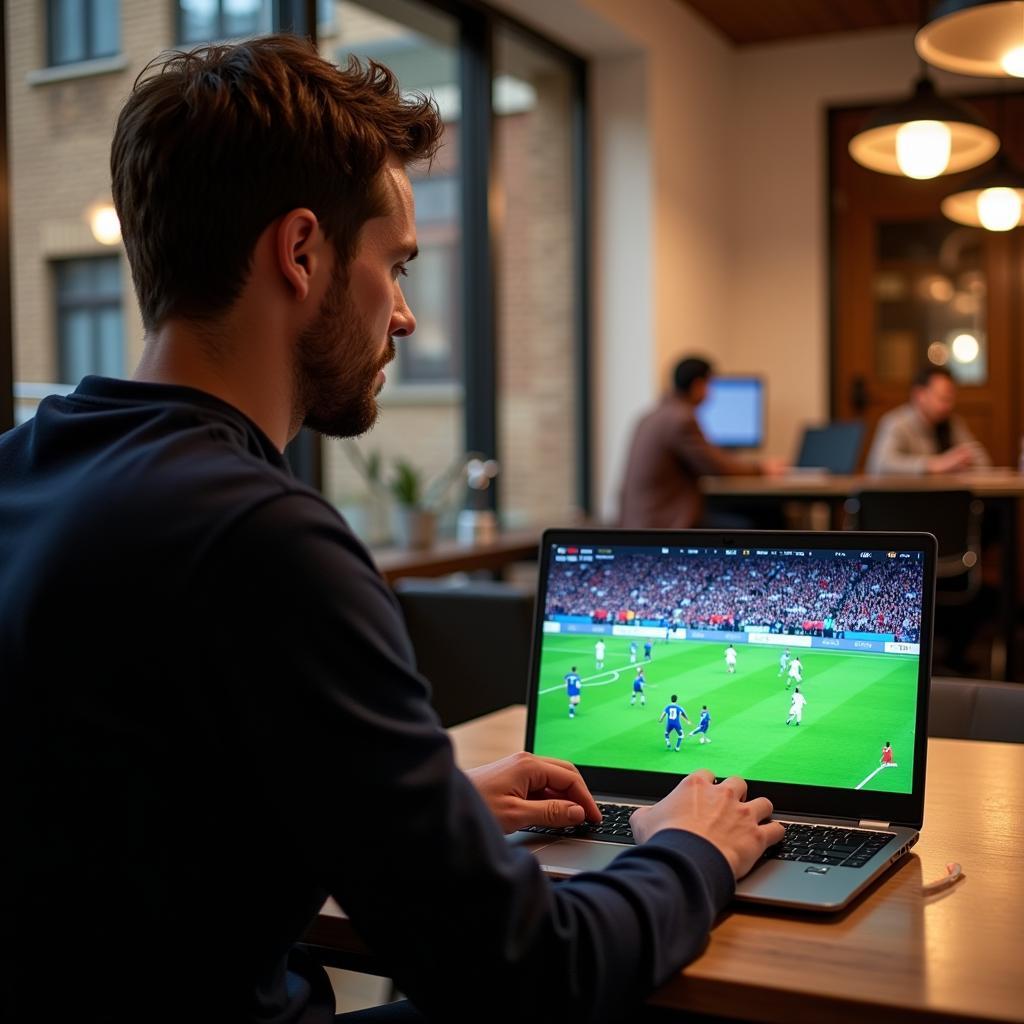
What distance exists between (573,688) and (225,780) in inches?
24.3

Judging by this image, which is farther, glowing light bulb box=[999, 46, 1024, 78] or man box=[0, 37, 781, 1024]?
glowing light bulb box=[999, 46, 1024, 78]

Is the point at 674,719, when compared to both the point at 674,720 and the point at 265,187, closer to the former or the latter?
the point at 674,720

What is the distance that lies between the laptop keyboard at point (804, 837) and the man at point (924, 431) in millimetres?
5466

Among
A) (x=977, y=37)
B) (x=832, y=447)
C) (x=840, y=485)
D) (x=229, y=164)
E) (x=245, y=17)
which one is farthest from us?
(x=832, y=447)

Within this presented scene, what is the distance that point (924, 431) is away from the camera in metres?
6.69

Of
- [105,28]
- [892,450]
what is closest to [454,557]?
[105,28]

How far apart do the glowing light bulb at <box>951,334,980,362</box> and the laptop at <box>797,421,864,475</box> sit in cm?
93

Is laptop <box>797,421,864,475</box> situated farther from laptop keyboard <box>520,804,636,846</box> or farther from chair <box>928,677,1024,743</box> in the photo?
laptop keyboard <box>520,804,636,846</box>

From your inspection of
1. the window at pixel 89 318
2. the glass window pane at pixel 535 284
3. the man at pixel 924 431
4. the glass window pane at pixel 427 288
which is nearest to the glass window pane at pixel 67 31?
the window at pixel 89 318

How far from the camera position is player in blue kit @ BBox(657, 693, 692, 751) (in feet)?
4.44

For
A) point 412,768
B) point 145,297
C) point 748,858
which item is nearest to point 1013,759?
point 748,858

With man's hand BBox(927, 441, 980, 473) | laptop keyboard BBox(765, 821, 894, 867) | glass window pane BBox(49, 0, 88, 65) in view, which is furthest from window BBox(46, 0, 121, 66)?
man's hand BBox(927, 441, 980, 473)

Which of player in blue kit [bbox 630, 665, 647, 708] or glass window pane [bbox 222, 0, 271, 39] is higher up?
glass window pane [bbox 222, 0, 271, 39]

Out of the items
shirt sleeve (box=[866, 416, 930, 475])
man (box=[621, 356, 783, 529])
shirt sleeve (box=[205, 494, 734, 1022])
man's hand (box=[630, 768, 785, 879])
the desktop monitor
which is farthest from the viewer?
the desktop monitor
